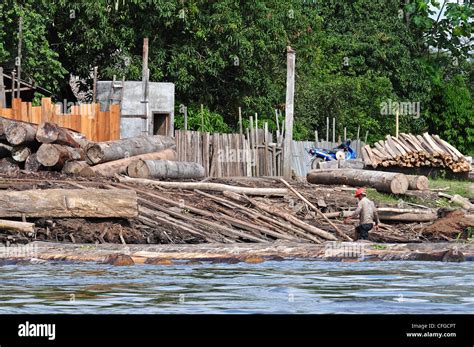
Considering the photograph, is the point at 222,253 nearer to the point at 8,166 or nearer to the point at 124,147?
the point at 8,166

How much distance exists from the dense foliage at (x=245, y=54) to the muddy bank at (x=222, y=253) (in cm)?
1658

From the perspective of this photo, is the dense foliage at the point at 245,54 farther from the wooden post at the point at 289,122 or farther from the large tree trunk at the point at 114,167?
the large tree trunk at the point at 114,167

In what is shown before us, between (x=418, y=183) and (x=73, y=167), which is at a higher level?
(x=73, y=167)

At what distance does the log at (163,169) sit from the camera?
25641 mm

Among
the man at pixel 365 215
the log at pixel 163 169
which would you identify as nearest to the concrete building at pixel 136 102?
the log at pixel 163 169

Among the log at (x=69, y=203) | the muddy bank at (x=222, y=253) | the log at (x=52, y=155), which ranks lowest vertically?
the muddy bank at (x=222, y=253)

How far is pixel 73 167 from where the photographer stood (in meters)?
24.6

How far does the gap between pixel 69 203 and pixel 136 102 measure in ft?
36.1

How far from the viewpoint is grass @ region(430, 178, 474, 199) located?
99.9 ft

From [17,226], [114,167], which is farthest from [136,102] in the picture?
[17,226]

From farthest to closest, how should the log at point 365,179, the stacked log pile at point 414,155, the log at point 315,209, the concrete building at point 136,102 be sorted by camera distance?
the stacked log pile at point 414,155 < the concrete building at point 136,102 < the log at point 365,179 < the log at point 315,209

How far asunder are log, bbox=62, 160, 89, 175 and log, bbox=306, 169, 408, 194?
24.2 ft
